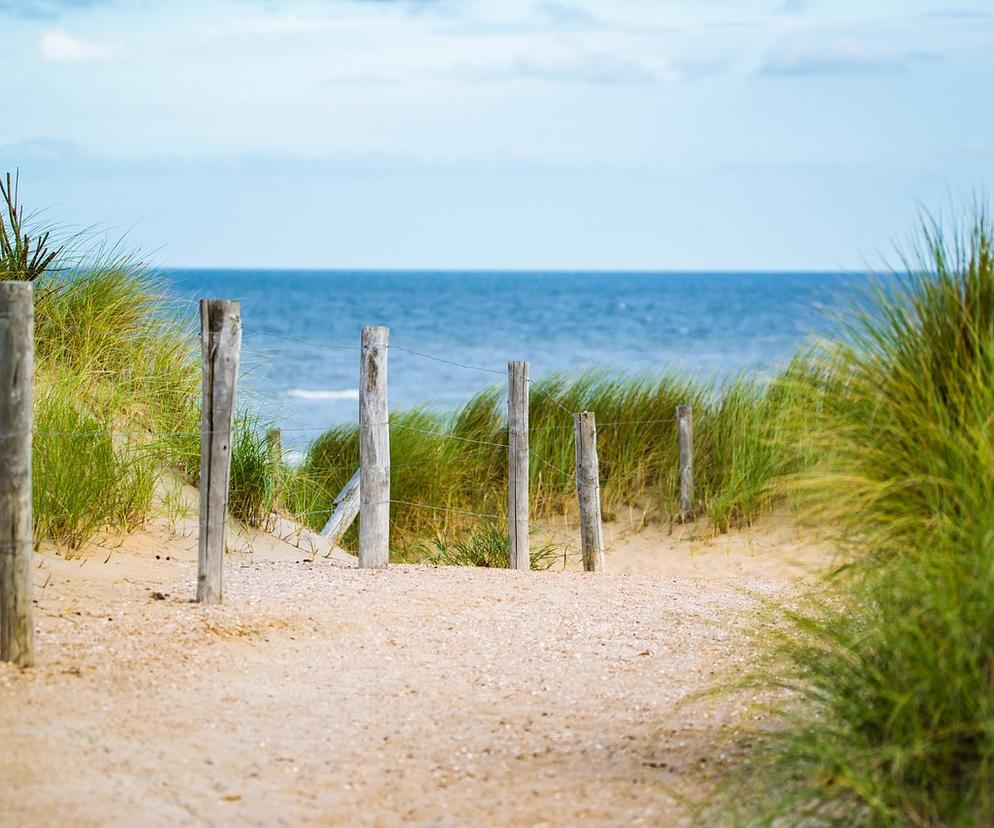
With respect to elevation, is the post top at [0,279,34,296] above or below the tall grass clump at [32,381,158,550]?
above

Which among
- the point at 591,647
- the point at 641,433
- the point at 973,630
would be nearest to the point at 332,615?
the point at 591,647

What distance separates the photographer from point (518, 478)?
7543 mm

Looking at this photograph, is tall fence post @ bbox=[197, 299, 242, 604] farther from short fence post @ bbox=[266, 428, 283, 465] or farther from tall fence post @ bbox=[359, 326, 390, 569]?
short fence post @ bbox=[266, 428, 283, 465]

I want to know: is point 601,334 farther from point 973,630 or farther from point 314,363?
point 973,630

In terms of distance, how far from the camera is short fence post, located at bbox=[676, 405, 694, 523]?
31.7 ft

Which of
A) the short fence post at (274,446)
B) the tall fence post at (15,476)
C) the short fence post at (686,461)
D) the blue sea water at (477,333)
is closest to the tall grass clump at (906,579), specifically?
the tall fence post at (15,476)

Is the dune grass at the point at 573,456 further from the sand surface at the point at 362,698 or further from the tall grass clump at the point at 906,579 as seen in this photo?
the tall grass clump at the point at 906,579

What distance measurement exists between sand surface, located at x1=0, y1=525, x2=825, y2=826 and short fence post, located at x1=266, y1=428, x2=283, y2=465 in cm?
125

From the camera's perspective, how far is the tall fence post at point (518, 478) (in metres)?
7.54

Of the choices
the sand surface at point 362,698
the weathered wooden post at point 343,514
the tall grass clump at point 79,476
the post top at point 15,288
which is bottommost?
the sand surface at point 362,698

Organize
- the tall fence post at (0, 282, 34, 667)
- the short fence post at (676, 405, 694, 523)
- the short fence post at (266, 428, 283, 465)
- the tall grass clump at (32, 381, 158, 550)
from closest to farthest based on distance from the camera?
the tall fence post at (0, 282, 34, 667) → the tall grass clump at (32, 381, 158, 550) → the short fence post at (266, 428, 283, 465) → the short fence post at (676, 405, 694, 523)

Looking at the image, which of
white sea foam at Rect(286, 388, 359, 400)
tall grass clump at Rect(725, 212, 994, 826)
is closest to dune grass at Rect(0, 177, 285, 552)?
tall grass clump at Rect(725, 212, 994, 826)

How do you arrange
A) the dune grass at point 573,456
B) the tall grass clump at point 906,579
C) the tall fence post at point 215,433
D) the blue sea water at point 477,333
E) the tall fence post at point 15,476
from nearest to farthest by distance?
the tall grass clump at point 906,579, the tall fence post at point 15,476, the tall fence post at point 215,433, the dune grass at point 573,456, the blue sea water at point 477,333

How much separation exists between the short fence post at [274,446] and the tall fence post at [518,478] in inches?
66.6
